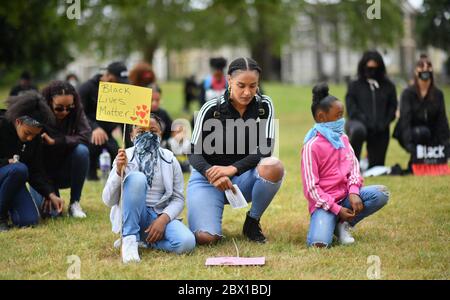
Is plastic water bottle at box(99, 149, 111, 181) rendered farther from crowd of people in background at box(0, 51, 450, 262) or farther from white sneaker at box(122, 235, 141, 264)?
white sneaker at box(122, 235, 141, 264)

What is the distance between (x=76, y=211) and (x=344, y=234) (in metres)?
2.90

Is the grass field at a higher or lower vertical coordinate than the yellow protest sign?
lower

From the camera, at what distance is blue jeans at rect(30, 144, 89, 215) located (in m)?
6.91

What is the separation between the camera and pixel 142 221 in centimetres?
525

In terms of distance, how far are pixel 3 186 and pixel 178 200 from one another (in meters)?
1.79

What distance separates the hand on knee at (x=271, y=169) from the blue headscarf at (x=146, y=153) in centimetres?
87

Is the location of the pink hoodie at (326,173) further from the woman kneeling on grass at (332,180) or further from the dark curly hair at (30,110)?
the dark curly hair at (30,110)

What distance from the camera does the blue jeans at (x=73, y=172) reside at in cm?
691

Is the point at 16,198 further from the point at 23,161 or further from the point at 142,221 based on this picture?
the point at 142,221

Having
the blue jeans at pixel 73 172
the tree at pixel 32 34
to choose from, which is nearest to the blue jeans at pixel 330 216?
the blue jeans at pixel 73 172

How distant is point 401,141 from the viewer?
9516 mm

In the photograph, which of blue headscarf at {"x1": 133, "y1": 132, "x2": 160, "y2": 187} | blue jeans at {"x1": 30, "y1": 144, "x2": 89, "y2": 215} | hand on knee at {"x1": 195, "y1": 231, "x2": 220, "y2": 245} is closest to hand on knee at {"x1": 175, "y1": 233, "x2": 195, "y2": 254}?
hand on knee at {"x1": 195, "y1": 231, "x2": 220, "y2": 245}

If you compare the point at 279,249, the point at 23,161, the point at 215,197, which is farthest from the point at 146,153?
the point at 23,161
